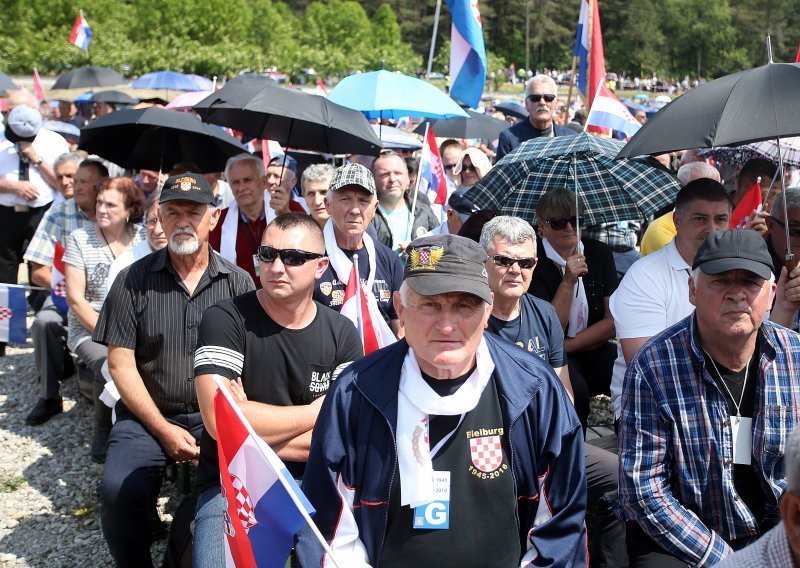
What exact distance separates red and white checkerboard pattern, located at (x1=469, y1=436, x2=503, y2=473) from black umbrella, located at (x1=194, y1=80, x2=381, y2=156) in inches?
144

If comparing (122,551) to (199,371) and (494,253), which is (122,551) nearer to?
(199,371)

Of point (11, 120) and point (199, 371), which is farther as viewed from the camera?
point (11, 120)

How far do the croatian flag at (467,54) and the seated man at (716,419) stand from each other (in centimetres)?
525

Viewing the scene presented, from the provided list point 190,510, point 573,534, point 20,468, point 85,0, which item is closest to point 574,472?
point 573,534

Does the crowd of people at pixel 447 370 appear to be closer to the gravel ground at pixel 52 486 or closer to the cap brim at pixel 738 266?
the cap brim at pixel 738 266

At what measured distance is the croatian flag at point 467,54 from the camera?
7.85 meters

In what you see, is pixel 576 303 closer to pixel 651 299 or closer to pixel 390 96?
pixel 651 299

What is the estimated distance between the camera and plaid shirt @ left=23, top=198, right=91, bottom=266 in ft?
20.8

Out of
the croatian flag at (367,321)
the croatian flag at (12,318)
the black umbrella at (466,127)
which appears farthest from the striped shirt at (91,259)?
the black umbrella at (466,127)

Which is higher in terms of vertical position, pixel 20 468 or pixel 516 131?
pixel 516 131

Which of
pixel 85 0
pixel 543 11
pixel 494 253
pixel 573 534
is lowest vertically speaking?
pixel 573 534

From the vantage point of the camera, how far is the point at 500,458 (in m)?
2.61

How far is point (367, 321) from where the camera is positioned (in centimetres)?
432

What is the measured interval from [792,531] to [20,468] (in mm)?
4969
